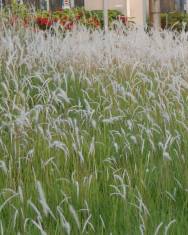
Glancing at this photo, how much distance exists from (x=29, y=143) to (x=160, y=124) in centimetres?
101

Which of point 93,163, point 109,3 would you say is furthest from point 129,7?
point 93,163

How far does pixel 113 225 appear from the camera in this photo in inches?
110

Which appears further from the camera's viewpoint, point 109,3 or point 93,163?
point 109,3

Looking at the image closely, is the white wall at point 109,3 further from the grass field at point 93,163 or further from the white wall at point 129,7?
the grass field at point 93,163

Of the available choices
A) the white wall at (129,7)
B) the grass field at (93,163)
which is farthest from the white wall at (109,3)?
the grass field at (93,163)

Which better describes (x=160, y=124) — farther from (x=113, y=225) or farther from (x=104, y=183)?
(x=113, y=225)

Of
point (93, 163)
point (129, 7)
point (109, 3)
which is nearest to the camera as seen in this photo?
point (93, 163)

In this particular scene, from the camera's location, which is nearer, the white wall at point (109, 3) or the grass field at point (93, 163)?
the grass field at point (93, 163)

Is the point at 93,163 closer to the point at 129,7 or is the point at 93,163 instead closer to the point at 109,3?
the point at 109,3

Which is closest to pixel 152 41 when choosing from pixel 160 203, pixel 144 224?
pixel 160 203

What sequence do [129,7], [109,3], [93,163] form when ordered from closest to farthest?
[93,163] → [109,3] → [129,7]

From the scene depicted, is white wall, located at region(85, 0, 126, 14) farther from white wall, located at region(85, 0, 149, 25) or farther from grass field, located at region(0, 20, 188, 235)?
grass field, located at region(0, 20, 188, 235)

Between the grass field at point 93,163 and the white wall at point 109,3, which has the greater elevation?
the white wall at point 109,3

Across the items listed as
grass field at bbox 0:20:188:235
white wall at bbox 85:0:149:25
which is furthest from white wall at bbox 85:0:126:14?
grass field at bbox 0:20:188:235
